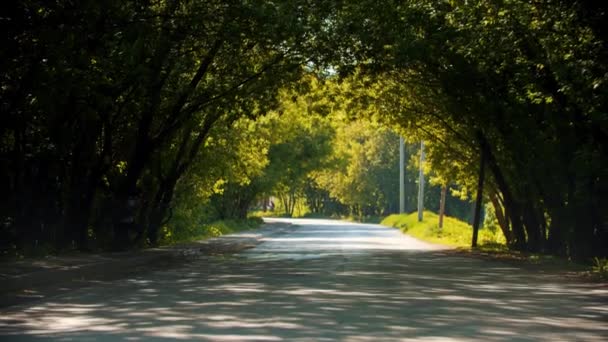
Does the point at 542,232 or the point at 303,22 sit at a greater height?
the point at 303,22

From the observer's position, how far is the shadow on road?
10031 mm

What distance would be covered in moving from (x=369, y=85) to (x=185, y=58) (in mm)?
7797

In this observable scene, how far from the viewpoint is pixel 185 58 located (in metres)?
23.4

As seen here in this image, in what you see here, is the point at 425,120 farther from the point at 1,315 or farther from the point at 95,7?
the point at 1,315

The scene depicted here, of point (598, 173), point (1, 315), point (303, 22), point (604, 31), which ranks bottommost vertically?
point (1, 315)

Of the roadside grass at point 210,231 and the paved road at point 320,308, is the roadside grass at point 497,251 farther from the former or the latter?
the roadside grass at point 210,231

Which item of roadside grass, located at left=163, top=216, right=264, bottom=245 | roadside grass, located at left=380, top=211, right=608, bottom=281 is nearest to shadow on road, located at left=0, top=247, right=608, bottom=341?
roadside grass, located at left=380, top=211, right=608, bottom=281

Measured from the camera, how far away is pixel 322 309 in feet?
40.4

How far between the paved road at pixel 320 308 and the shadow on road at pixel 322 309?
0.05ft

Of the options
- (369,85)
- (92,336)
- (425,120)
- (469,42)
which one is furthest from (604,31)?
(425,120)

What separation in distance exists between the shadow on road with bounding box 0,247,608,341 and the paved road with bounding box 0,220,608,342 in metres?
0.01

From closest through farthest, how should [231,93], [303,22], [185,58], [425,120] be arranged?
[303,22] → [185,58] → [231,93] → [425,120]

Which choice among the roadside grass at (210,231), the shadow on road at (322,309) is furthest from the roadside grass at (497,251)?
the roadside grass at (210,231)

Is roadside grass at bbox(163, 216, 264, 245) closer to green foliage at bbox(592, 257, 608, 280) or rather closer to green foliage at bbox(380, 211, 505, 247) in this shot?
green foliage at bbox(380, 211, 505, 247)
